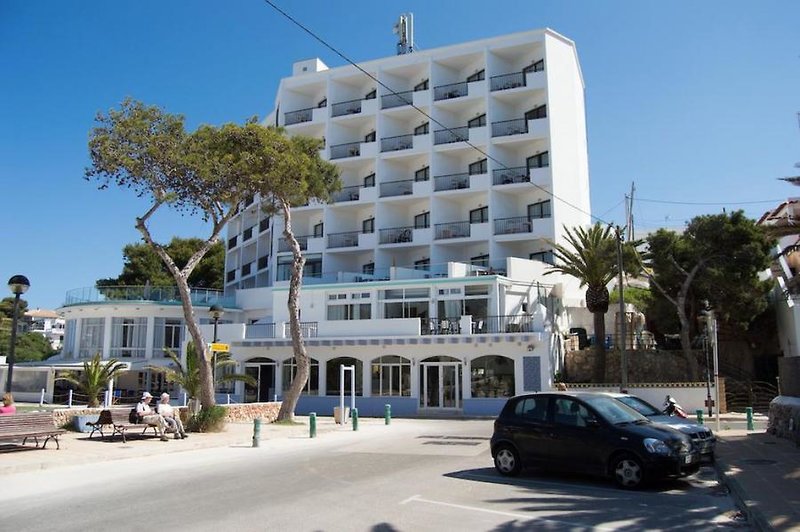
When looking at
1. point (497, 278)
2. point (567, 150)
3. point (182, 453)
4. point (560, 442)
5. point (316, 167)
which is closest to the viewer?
point (560, 442)

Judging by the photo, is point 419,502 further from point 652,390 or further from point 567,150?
point 567,150

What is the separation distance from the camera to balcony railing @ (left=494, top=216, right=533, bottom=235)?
1709 inches

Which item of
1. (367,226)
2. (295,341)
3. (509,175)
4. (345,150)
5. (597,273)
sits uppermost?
(345,150)

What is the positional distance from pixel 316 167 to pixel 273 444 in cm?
1271

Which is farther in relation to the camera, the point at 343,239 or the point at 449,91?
the point at 343,239

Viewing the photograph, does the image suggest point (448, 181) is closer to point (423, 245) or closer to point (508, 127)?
point (423, 245)

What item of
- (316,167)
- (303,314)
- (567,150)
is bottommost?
(303,314)

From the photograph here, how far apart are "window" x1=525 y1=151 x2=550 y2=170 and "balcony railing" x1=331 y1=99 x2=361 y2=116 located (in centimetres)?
1382

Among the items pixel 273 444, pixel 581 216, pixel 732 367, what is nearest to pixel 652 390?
pixel 732 367

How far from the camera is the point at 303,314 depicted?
3850cm

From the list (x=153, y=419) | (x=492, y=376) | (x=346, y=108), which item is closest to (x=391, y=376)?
(x=492, y=376)

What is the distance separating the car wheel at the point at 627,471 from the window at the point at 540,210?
110 ft

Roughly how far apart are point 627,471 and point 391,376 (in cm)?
2515

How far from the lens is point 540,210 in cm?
4384
